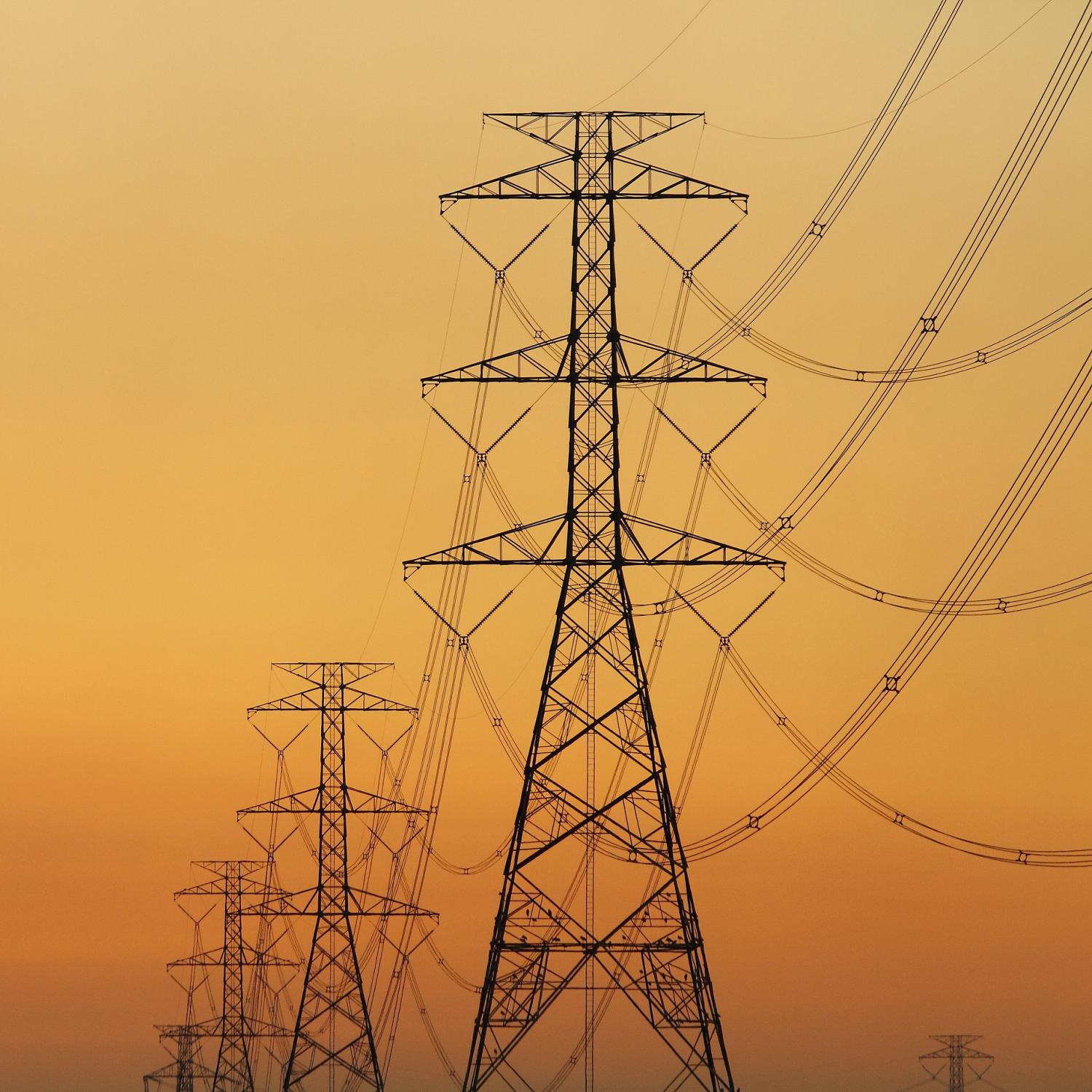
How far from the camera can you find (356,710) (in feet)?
347

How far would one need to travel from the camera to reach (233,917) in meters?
125

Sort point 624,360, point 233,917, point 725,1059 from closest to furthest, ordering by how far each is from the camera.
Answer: point 725,1059, point 624,360, point 233,917

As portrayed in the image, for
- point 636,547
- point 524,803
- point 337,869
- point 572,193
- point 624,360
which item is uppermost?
point 337,869

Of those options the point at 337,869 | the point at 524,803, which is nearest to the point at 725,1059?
the point at 524,803

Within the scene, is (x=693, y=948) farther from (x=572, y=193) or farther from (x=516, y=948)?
(x=572, y=193)

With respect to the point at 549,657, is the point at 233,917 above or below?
above

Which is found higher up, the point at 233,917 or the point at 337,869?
the point at 233,917

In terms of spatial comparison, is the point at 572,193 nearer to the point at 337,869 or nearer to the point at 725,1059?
the point at 725,1059

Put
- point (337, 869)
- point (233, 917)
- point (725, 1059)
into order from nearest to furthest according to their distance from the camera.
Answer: point (725, 1059), point (337, 869), point (233, 917)

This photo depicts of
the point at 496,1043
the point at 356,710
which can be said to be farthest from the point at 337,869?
the point at 496,1043

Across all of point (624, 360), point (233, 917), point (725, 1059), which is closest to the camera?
point (725, 1059)

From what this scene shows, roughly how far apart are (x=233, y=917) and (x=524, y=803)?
65428mm

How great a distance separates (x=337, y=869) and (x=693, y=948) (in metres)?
42.3

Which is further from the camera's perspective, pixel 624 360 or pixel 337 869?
pixel 337 869
